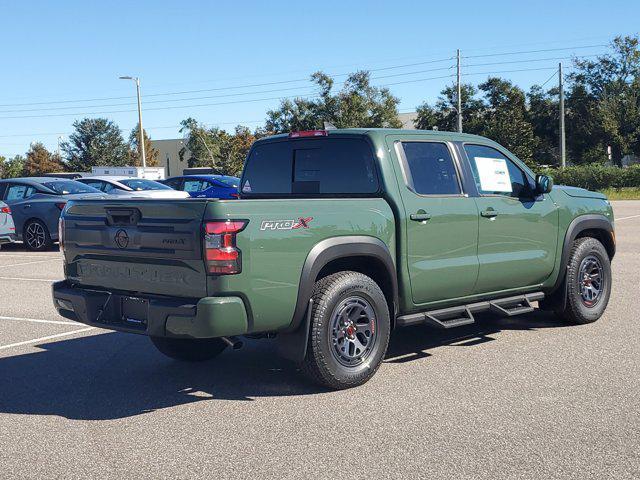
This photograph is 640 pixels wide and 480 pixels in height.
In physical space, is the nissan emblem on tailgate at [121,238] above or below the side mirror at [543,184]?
below

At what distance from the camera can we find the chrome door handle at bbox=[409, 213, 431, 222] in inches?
238

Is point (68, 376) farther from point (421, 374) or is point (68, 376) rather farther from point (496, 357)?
point (496, 357)

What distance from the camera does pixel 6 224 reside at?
53.1 ft

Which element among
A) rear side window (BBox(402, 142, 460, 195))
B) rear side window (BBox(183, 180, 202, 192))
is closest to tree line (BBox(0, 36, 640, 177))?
rear side window (BBox(183, 180, 202, 192))

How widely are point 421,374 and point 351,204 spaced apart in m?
1.44

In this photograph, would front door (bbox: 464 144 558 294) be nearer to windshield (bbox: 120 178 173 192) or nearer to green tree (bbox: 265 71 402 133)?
windshield (bbox: 120 178 173 192)

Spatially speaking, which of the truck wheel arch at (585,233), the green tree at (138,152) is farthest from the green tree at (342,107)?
the truck wheel arch at (585,233)

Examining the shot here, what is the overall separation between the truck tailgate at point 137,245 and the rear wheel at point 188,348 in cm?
96

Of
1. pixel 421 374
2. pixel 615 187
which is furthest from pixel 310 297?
pixel 615 187

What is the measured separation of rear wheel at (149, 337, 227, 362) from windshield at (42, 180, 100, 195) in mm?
11589

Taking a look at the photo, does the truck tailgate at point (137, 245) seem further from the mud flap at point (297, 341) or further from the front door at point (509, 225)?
the front door at point (509, 225)

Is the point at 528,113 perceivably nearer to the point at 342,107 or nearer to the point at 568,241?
the point at 342,107

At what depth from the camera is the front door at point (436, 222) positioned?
6.07m

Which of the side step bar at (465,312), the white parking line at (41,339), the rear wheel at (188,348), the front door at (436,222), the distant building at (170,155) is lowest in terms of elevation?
the white parking line at (41,339)
